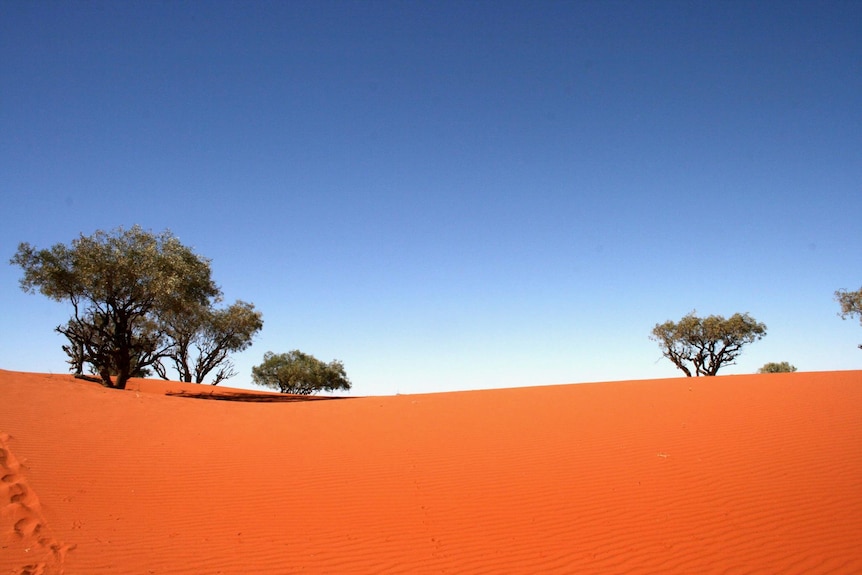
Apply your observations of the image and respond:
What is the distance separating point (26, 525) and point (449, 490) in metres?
6.04

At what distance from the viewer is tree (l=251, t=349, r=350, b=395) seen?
141 ft

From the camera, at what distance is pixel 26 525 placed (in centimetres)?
668

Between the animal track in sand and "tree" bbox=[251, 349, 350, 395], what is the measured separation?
34554mm

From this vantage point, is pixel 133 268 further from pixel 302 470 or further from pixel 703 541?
pixel 703 541

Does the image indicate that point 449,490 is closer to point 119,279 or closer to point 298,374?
point 119,279

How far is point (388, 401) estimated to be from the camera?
17.2m

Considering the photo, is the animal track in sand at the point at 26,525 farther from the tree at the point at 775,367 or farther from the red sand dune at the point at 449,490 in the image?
the tree at the point at 775,367

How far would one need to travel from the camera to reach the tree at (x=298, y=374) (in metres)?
42.9

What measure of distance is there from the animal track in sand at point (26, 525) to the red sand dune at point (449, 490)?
0.12 feet

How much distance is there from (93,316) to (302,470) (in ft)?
64.5

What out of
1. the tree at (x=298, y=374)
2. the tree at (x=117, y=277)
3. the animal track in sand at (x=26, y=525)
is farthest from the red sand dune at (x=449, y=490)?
the tree at (x=298, y=374)

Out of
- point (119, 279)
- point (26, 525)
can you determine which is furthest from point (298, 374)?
point (26, 525)

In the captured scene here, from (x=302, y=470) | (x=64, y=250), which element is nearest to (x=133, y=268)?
(x=64, y=250)

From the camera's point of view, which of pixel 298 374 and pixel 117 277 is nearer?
pixel 117 277
